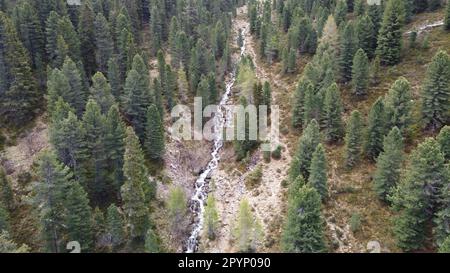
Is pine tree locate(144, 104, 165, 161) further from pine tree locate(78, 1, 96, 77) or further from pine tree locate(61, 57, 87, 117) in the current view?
pine tree locate(78, 1, 96, 77)

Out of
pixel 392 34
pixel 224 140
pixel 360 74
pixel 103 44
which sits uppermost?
pixel 392 34

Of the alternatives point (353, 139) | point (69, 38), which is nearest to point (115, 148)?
point (69, 38)

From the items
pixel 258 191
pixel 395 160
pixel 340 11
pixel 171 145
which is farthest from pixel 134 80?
pixel 340 11

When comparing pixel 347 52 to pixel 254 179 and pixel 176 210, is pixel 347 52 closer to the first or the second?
pixel 254 179

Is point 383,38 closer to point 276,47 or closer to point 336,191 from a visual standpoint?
point 276,47

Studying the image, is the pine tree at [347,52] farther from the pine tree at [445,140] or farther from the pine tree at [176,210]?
the pine tree at [176,210]

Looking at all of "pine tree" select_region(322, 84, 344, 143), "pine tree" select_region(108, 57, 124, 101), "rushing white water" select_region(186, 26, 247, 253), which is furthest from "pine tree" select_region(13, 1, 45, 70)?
"pine tree" select_region(322, 84, 344, 143)

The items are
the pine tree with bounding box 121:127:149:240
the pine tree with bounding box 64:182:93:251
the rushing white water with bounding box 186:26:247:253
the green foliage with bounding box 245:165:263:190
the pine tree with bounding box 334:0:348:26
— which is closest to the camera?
the pine tree with bounding box 64:182:93:251
